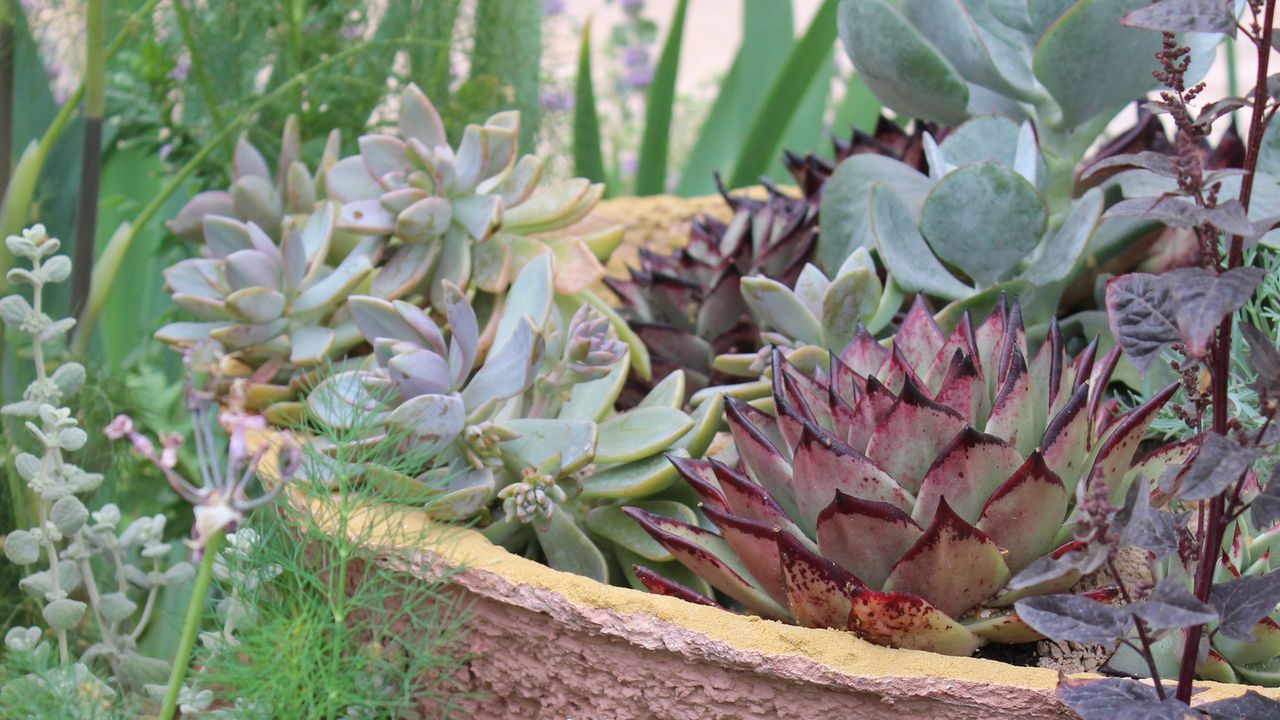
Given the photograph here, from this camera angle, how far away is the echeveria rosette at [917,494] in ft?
1.89

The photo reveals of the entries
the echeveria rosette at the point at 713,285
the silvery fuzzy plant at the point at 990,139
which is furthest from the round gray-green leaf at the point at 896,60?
the echeveria rosette at the point at 713,285

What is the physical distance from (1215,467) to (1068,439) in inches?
5.8

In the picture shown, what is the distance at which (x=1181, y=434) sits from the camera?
76 centimetres

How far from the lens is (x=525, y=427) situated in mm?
725

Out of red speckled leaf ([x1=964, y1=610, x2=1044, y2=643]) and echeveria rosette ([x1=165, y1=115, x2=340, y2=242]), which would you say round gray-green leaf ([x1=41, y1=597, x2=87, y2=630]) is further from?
red speckled leaf ([x1=964, y1=610, x2=1044, y2=643])

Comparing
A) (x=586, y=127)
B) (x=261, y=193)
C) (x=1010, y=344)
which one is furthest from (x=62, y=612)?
(x=586, y=127)

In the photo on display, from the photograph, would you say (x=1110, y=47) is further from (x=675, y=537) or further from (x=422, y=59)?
(x=422, y=59)

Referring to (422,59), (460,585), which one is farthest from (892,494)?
(422,59)

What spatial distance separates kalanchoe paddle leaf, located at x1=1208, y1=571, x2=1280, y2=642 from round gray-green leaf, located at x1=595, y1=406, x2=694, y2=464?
31cm

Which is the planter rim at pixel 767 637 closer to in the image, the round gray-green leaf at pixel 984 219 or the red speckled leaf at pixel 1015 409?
the red speckled leaf at pixel 1015 409

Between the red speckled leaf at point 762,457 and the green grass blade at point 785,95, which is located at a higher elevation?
the green grass blade at point 785,95

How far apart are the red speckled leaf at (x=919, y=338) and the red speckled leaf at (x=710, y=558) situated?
15 cm

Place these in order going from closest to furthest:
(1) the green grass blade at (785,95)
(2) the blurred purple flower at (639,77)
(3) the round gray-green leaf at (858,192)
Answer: (3) the round gray-green leaf at (858,192) → (1) the green grass blade at (785,95) → (2) the blurred purple flower at (639,77)

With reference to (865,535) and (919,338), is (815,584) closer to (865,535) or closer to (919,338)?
(865,535)
